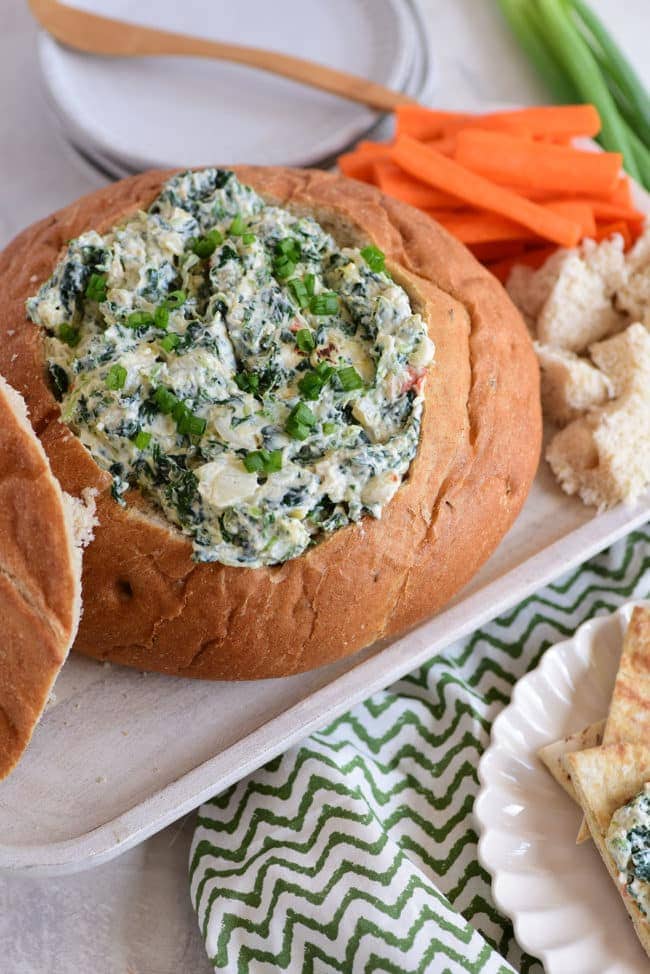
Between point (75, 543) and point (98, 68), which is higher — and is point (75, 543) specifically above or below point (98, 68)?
below

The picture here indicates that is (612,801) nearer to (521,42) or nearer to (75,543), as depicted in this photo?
(75,543)

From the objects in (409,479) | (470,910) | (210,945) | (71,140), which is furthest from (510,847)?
(71,140)

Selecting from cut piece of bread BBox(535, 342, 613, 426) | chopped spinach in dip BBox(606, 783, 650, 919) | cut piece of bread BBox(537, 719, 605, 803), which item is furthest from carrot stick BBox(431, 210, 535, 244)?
chopped spinach in dip BBox(606, 783, 650, 919)

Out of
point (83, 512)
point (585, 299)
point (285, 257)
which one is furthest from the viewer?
point (585, 299)

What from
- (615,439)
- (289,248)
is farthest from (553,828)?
(289,248)

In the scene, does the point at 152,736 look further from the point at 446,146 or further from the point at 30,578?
the point at 446,146

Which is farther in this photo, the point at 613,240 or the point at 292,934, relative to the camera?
the point at 613,240
